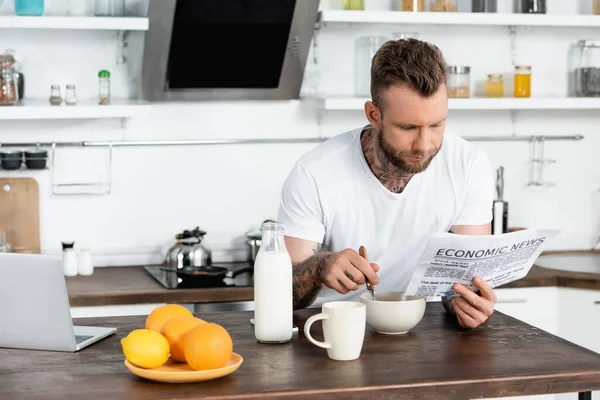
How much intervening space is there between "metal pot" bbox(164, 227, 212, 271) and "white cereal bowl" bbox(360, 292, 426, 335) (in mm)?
1580

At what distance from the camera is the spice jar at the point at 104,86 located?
12.0 feet

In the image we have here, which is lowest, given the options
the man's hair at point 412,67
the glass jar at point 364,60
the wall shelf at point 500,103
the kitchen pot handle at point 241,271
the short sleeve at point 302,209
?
the kitchen pot handle at point 241,271

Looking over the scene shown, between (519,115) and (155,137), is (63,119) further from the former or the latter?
(519,115)

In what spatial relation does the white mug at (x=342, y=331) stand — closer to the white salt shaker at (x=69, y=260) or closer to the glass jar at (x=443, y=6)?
the white salt shaker at (x=69, y=260)

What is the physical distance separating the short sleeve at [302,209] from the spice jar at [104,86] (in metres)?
1.30

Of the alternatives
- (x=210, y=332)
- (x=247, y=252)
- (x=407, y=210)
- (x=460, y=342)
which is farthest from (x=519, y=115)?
(x=210, y=332)

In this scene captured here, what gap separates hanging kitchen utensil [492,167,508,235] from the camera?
403 centimetres

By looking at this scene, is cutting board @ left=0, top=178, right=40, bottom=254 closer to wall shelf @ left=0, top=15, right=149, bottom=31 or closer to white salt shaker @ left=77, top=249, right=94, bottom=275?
white salt shaker @ left=77, top=249, right=94, bottom=275

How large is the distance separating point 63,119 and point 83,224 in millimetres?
439

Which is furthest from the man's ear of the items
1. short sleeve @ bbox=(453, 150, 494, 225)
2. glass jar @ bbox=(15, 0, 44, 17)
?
glass jar @ bbox=(15, 0, 44, 17)

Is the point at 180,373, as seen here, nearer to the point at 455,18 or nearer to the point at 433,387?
the point at 433,387

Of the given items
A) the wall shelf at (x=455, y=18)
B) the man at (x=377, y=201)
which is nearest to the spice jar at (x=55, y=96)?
the wall shelf at (x=455, y=18)

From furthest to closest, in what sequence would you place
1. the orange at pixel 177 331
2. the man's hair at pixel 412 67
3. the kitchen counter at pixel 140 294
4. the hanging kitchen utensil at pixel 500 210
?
the hanging kitchen utensil at pixel 500 210
the kitchen counter at pixel 140 294
the man's hair at pixel 412 67
the orange at pixel 177 331

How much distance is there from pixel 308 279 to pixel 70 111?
61.4 inches
